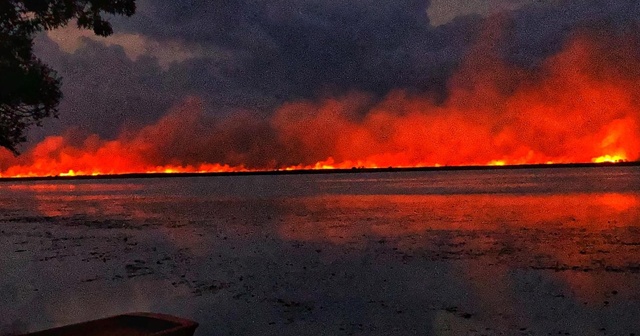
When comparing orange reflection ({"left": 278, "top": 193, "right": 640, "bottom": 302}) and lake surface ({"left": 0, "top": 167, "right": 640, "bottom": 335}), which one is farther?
orange reflection ({"left": 278, "top": 193, "right": 640, "bottom": 302})

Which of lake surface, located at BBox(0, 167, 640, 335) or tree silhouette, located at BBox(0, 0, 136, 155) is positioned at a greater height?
tree silhouette, located at BBox(0, 0, 136, 155)

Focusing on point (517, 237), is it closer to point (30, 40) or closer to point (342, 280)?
point (342, 280)

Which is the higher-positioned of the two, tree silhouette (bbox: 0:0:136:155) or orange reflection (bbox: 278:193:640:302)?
tree silhouette (bbox: 0:0:136:155)

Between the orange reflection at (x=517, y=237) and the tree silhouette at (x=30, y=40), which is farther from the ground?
the tree silhouette at (x=30, y=40)

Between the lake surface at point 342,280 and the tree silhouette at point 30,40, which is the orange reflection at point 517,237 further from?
the tree silhouette at point 30,40

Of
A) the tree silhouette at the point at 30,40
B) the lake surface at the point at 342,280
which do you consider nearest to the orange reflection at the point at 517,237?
the lake surface at the point at 342,280

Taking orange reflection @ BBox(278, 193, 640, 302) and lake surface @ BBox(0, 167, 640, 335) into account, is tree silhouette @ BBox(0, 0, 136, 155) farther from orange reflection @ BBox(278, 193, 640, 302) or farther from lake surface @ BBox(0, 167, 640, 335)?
orange reflection @ BBox(278, 193, 640, 302)

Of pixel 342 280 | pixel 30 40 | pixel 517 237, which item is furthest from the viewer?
pixel 517 237

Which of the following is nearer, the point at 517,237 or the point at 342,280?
the point at 342,280

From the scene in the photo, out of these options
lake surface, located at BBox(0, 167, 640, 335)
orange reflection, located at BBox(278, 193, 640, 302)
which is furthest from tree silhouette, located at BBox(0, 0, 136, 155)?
orange reflection, located at BBox(278, 193, 640, 302)

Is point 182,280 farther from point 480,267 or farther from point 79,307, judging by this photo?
point 480,267

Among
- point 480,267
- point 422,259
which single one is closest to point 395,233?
point 422,259

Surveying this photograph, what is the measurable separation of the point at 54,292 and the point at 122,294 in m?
3.73

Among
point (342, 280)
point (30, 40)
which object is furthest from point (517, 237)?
point (30, 40)
